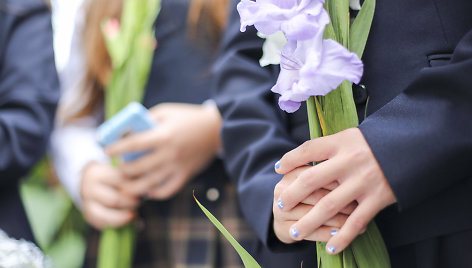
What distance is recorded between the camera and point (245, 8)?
0.52 m

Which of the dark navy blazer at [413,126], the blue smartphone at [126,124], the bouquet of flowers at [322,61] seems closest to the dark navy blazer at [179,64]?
the blue smartphone at [126,124]

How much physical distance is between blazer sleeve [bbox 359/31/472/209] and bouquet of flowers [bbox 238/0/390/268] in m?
0.04

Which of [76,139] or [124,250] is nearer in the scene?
[124,250]

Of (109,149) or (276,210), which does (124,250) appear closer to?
(109,149)

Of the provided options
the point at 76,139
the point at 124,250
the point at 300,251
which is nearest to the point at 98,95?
the point at 76,139

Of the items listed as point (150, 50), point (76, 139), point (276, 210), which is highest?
point (276, 210)

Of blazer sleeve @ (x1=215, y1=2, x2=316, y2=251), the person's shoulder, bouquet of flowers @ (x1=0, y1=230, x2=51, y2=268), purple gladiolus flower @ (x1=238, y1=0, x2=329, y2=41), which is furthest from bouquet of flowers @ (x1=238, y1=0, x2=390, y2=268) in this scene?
the person's shoulder

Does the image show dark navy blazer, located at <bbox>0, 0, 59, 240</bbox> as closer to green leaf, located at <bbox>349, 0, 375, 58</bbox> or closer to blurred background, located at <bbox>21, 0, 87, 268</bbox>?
blurred background, located at <bbox>21, 0, 87, 268</bbox>

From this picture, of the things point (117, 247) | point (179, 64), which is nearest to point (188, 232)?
point (117, 247)

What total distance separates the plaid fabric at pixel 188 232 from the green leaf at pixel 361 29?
0.60 m

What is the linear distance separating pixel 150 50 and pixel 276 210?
65 centimetres

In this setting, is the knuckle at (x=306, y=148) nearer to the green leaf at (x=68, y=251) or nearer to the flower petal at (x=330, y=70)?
the flower petal at (x=330, y=70)

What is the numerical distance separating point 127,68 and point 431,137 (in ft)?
2.40

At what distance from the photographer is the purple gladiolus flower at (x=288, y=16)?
49 cm
